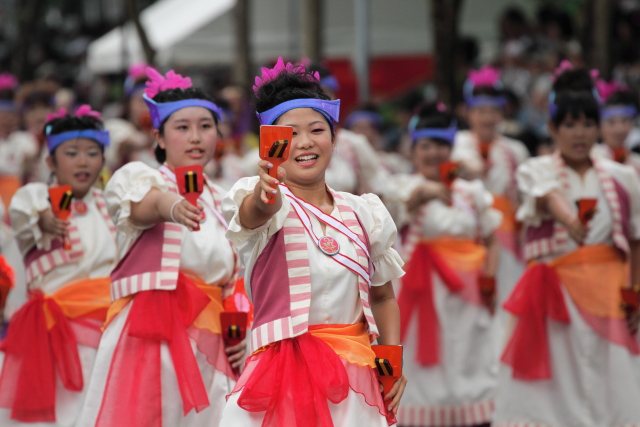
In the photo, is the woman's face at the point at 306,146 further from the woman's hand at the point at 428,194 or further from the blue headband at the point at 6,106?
the blue headband at the point at 6,106

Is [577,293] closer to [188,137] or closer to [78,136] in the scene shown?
[188,137]

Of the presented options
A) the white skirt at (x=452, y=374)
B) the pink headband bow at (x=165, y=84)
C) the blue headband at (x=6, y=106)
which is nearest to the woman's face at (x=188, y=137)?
the pink headband bow at (x=165, y=84)

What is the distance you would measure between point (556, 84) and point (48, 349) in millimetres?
3600

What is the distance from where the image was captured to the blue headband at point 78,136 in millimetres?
6297

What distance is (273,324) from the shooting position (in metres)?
4.23

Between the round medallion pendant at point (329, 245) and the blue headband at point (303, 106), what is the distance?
510mm

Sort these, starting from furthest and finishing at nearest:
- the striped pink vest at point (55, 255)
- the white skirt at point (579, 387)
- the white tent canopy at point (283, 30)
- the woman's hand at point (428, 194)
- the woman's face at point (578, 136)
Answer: the white tent canopy at point (283, 30), the woman's hand at point (428, 194), the woman's face at point (578, 136), the white skirt at point (579, 387), the striped pink vest at point (55, 255)

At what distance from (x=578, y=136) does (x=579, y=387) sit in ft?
5.18

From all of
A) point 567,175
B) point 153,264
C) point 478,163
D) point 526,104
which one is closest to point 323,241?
point 153,264

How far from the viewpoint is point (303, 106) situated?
439 cm

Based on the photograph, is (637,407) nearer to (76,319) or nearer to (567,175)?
(567,175)

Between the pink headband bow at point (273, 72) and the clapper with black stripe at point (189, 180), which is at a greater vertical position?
the pink headband bow at point (273, 72)

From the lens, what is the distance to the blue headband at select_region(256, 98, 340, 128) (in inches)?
173

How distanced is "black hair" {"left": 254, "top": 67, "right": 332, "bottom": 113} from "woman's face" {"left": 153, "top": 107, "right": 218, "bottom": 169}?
1.08m
